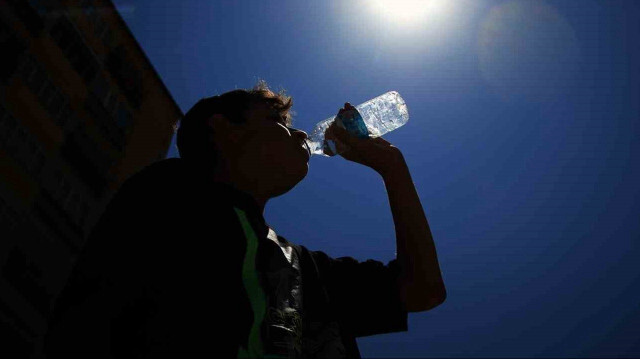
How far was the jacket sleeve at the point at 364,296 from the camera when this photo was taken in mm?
2482

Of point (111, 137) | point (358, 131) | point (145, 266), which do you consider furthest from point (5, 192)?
point (145, 266)

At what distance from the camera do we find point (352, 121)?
10.6 feet

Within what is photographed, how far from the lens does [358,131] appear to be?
3.27m

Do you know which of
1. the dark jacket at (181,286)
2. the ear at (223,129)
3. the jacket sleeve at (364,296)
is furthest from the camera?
the ear at (223,129)

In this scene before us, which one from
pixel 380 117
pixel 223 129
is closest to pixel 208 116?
pixel 223 129

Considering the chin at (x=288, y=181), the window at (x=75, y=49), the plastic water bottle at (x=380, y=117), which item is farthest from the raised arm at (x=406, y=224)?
the window at (x=75, y=49)

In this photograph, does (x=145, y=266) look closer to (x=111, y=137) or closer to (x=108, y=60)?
(x=111, y=137)

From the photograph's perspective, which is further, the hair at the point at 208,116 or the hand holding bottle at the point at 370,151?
the hand holding bottle at the point at 370,151

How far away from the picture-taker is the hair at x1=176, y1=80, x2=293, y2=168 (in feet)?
8.78

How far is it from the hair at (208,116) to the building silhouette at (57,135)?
15.8 m

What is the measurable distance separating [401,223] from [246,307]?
1.35m

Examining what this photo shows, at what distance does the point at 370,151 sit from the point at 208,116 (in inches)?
39.3

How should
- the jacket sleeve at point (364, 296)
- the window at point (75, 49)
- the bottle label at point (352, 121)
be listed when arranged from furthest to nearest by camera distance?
the window at point (75, 49) < the bottle label at point (352, 121) < the jacket sleeve at point (364, 296)

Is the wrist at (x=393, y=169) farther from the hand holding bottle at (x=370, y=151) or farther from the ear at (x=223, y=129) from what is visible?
the ear at (x=223, y=129)
